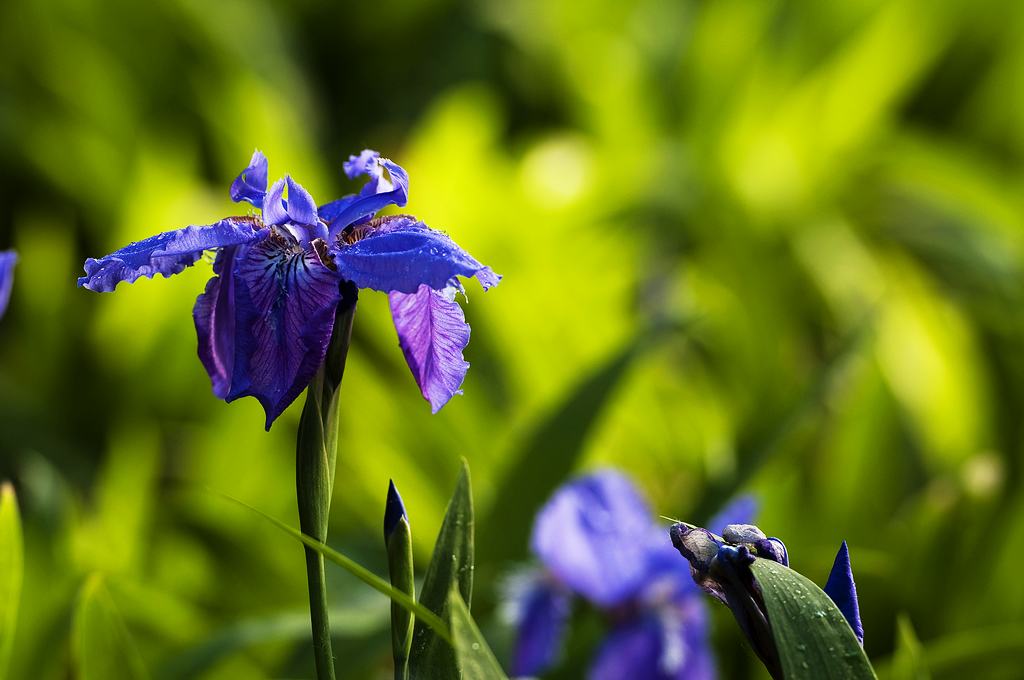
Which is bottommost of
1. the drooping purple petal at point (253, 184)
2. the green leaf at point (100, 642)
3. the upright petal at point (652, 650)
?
the upright petal at point (652, 650)

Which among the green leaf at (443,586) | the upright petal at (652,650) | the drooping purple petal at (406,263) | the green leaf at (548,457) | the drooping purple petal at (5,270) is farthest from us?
the green leaf at (548,457)

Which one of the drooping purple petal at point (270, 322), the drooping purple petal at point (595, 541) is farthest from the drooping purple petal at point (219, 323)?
the drooping purple petal at point (595, 541)

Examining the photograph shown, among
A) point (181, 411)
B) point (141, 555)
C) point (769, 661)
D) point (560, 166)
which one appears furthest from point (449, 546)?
point (560, 166)

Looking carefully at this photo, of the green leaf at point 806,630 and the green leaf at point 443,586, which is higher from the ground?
the green leaf at point 443,586

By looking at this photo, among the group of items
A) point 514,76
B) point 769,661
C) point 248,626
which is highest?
point 514,76

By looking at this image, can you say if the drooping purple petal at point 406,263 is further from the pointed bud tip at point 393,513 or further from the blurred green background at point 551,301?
the blurred green background at point 551,301

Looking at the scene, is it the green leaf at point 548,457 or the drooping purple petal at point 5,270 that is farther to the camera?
the green leaf at point 548,457

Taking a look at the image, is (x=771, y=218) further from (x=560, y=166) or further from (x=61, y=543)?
(x=61, y=543)
